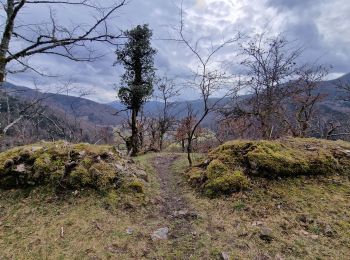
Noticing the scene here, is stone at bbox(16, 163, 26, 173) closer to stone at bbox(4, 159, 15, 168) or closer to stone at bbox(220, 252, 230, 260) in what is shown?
stone at bbox(4, 159, 15, 168)

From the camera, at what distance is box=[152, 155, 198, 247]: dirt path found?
20.4 ft

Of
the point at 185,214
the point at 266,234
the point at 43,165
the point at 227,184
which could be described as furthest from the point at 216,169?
the point at 43,165

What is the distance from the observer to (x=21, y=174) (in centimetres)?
841

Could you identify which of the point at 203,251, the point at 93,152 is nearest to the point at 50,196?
the point at 93,152

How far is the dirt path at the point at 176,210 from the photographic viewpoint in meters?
6.21

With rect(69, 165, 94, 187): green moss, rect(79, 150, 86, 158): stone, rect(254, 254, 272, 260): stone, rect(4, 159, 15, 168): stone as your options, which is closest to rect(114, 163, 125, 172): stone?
rect(69, 165, 94, 187): green moss

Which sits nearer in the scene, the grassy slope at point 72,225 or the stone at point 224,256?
the stone at point 224,256

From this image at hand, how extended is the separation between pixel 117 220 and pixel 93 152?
10.2 feet

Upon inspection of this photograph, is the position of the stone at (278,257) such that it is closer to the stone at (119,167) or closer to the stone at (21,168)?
the stone at (119,167)

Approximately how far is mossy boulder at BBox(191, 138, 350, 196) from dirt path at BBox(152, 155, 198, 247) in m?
0.90

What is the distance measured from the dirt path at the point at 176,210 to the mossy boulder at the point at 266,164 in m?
0.90

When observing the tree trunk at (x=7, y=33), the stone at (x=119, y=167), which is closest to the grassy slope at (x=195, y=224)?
the stone at (x=119, y=167)

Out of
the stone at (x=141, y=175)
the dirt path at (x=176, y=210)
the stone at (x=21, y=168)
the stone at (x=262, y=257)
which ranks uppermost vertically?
the stone at (x=21, y=168)

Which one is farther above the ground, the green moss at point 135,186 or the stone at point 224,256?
the green moss at point 135,186
